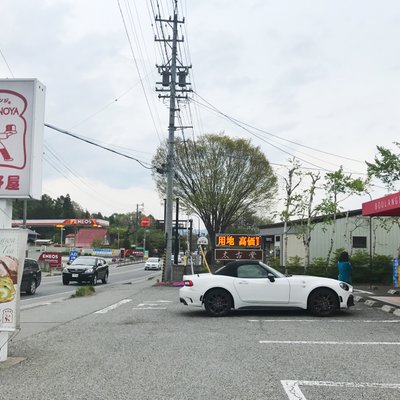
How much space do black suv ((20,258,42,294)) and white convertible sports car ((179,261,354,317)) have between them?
34.7ft

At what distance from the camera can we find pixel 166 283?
24156 millimetres

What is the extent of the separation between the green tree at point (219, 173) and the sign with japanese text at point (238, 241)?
43.9 ft

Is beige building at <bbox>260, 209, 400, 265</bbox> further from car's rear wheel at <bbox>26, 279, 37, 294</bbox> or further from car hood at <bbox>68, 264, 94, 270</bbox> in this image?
car's rear wheel at <bbox>26, 279, 37, 294</bbox>

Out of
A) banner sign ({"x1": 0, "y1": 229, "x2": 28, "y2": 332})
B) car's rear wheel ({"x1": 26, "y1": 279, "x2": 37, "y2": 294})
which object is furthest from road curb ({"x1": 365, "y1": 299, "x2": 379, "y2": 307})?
car's rear wheel ({"x1": 26, "y1": 279, "x2": 37, "y2": 294})

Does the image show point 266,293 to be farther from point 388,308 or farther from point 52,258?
point 52,258

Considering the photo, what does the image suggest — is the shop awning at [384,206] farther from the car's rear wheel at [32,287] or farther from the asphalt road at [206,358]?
the car's rear wheel at [32,287]

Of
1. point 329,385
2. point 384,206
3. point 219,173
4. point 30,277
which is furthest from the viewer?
point 219,173

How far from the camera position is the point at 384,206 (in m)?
14.2

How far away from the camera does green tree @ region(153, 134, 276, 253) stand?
3722 centimetres

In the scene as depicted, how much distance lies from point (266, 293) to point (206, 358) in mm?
4483

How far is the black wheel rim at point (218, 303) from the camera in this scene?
1116 centimetres

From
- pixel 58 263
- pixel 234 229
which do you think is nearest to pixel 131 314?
pixel 58 263

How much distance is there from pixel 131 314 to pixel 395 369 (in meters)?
7.19

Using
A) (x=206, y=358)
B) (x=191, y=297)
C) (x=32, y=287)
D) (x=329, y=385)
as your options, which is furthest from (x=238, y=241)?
(x=329, y=385)
